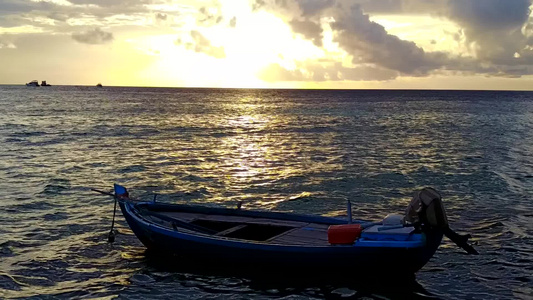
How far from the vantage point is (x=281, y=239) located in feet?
46.4

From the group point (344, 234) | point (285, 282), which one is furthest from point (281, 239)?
point (344, 234)

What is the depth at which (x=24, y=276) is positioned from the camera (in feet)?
44.8

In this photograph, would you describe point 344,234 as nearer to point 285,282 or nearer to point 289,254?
point 289,254

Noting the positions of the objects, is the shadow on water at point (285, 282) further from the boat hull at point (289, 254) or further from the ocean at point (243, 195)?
the boat hull at point (289, 254)

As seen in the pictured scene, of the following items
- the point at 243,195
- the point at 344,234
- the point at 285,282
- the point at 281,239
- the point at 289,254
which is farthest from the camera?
the point at 243,195

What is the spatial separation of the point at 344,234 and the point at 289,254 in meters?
1.48

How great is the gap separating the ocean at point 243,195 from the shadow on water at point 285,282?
5cm

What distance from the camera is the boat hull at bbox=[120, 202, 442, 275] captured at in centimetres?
1251

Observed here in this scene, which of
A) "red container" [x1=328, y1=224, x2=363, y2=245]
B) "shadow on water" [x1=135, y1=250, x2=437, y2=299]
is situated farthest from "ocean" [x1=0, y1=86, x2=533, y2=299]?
"red container" [x1=328, y1=224, x2=363, y2=245]

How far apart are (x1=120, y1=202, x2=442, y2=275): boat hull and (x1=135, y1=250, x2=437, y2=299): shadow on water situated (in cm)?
21

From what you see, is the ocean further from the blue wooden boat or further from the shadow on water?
the blue wooden boat

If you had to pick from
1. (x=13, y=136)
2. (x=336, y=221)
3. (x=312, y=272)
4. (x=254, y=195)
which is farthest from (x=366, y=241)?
(x=13, y=136)

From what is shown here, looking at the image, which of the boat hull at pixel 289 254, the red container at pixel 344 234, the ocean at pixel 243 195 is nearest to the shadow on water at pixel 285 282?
the ocean at pixel 243 195

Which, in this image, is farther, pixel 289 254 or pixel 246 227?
pixel 246 227
